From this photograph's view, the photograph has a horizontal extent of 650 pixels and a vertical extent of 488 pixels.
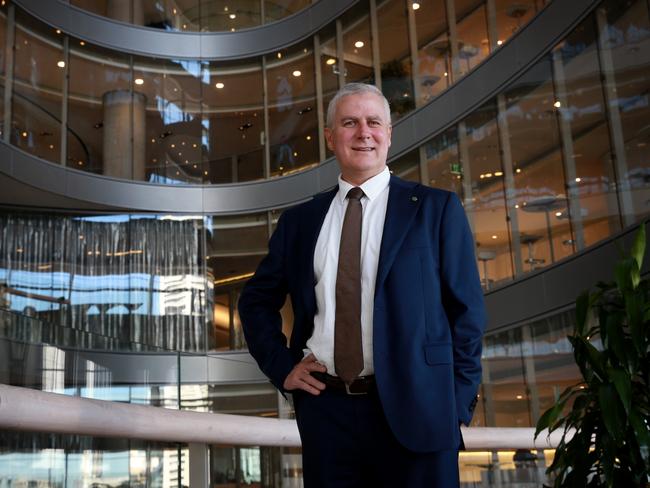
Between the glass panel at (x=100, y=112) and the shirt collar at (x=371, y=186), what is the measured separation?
12.9 meters

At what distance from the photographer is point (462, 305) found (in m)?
1.75

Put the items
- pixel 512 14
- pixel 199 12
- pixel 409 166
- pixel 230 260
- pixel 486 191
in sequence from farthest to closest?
pixel 199 12
pixel 230 260
pixel 409 166
pixel 486 191
pixel 512 14

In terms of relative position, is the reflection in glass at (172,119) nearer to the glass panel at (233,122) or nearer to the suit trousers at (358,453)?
the glass panel at (233,122)

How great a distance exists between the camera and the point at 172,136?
50.1 feet

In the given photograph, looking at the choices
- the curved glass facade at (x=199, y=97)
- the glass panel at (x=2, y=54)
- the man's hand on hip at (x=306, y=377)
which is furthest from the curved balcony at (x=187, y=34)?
the man's hand on hip at (x=306, y=377)

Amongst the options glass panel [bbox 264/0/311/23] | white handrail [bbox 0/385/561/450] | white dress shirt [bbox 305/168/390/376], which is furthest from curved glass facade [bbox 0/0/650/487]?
glass panel [bbox 264/0/311/23]

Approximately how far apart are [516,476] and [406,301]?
280 centimetres

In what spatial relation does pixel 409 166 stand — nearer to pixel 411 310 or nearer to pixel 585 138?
pixel 585 138

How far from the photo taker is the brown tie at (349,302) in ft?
5.60

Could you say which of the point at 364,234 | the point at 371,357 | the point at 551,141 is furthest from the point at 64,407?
the point at 551,141

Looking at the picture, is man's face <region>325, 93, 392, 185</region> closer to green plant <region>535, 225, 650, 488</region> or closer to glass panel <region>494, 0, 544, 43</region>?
green plant <region>535, 225, 650, 488</region>

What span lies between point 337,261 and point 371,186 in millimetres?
216

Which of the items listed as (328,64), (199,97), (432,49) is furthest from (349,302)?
(199,97)

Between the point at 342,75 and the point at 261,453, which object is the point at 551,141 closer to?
the point at 342,75
